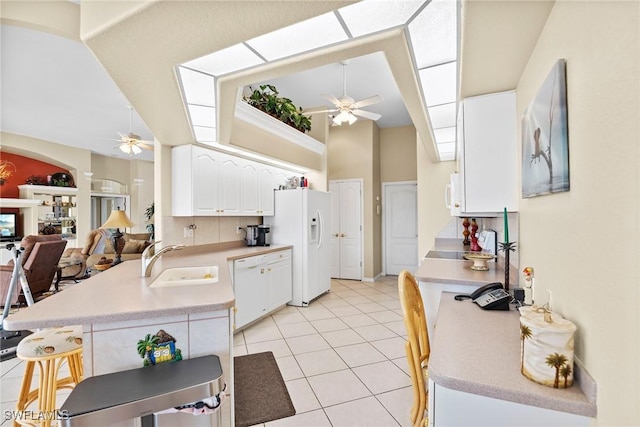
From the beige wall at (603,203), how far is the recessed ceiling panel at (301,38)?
3.13ft

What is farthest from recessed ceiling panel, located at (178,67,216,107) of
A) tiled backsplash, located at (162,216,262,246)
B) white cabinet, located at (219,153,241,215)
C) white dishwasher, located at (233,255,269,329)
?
white dishwasher, located at (233,255,269,329)

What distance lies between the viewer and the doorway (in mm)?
6059

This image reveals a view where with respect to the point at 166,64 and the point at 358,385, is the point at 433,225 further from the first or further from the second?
the point at 166,64

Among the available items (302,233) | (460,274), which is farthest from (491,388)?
(302,233)

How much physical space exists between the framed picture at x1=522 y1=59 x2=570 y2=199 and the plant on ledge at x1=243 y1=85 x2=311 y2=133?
3020mm

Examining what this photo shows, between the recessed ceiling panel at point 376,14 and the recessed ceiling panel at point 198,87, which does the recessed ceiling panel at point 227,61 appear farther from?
the recessed ceiling panel at point 376,14

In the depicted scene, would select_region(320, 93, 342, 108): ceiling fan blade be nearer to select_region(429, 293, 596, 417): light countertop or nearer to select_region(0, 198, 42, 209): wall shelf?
select_region(429, 293, 596, 417): light countertop

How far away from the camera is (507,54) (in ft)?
4.71

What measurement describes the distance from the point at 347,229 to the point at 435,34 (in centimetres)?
485

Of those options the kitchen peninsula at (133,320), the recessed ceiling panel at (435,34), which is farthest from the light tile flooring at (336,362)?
the recessed ceiling panel at (435,34)

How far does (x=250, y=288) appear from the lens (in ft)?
11.4

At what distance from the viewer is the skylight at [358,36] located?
1.35 meters

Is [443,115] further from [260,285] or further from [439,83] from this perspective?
[260,285]

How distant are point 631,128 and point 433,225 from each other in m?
3.80
